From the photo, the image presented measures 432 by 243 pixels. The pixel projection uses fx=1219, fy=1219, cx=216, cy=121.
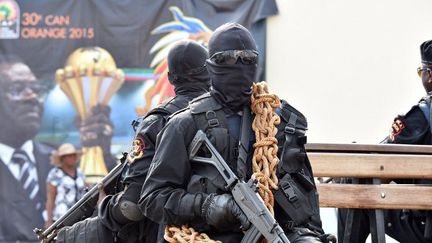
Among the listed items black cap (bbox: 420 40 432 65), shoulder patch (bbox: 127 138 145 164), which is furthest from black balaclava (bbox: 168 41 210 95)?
black cap (bbox: 420 40 432 65)

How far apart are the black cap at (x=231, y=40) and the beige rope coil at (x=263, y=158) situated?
273mm

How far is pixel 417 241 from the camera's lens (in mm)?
8500

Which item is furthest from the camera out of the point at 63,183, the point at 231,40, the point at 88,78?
the point at 88,78

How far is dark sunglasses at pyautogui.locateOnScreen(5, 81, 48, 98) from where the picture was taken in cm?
1669

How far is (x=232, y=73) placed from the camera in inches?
237

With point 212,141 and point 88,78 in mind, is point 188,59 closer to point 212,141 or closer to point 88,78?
point 212,141

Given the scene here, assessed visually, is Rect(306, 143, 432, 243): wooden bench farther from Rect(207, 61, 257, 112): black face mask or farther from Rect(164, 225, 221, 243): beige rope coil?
Rect(164, 225, 221, 243): beige rope coil

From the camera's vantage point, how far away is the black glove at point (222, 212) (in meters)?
5.73

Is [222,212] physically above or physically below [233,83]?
below

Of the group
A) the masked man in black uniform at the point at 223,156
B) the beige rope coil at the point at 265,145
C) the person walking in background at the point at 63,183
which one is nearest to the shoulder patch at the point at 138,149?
the masked man in black uniform at the point at 223,156

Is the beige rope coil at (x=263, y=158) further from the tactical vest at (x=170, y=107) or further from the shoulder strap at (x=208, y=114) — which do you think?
the tactical vest at (x=170, y=107)

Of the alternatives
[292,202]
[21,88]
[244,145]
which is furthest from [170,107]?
[21,88]

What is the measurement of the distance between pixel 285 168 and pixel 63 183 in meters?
9.98

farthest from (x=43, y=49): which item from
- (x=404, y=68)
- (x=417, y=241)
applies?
(x=417, y=241)
